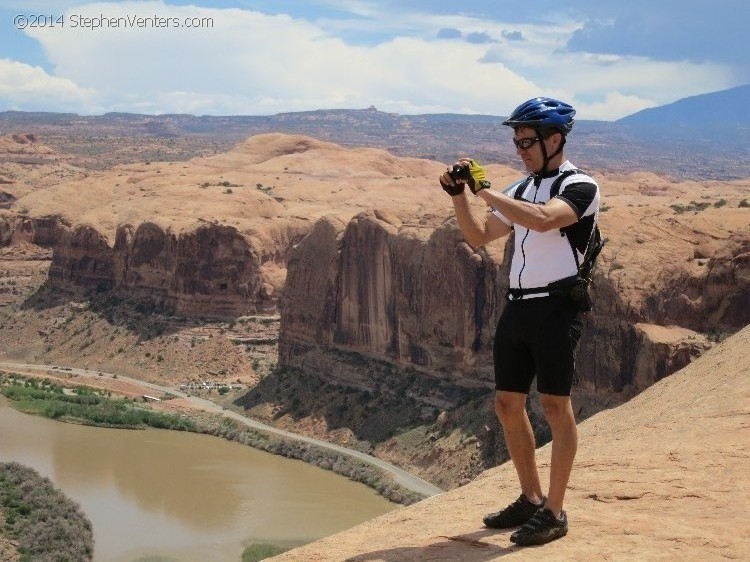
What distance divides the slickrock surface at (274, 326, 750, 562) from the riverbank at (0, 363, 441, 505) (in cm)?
2649

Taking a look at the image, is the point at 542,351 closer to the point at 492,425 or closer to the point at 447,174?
the point at 447,174

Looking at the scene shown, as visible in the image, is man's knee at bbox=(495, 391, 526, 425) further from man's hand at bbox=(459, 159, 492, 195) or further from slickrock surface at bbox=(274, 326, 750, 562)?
man's hand at bbox=(459, 159, 492, 195)

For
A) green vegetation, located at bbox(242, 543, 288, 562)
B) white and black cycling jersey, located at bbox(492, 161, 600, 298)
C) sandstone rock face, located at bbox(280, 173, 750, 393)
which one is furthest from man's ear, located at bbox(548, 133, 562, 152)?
sandstone rock face, located at bbox(280, 173, 750, 393)

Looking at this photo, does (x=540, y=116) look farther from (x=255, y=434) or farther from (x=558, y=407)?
(x=255, y=434)

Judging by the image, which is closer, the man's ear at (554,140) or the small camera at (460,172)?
the small camera at (460,172)

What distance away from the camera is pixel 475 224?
27.5 feet

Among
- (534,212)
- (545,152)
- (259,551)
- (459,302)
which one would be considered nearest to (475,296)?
(459,302)

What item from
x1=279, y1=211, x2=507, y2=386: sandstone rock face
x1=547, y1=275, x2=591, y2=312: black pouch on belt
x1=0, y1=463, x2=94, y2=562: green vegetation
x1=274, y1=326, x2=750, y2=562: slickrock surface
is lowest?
x1=0, y1=463, x2=94, y2=562: green vegetation

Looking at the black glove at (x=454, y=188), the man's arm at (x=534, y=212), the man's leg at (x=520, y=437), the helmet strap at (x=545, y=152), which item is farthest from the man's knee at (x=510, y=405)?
the helmet strap at (x=545, y=152)

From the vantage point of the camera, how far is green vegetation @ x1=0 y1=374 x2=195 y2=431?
5119cm

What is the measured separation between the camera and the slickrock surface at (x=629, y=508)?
7.59 meters

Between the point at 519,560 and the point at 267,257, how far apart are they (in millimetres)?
62185

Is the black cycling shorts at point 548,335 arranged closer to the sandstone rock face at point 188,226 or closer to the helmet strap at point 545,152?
the helmet strap at point 545,152

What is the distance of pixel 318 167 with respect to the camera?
11269cm
